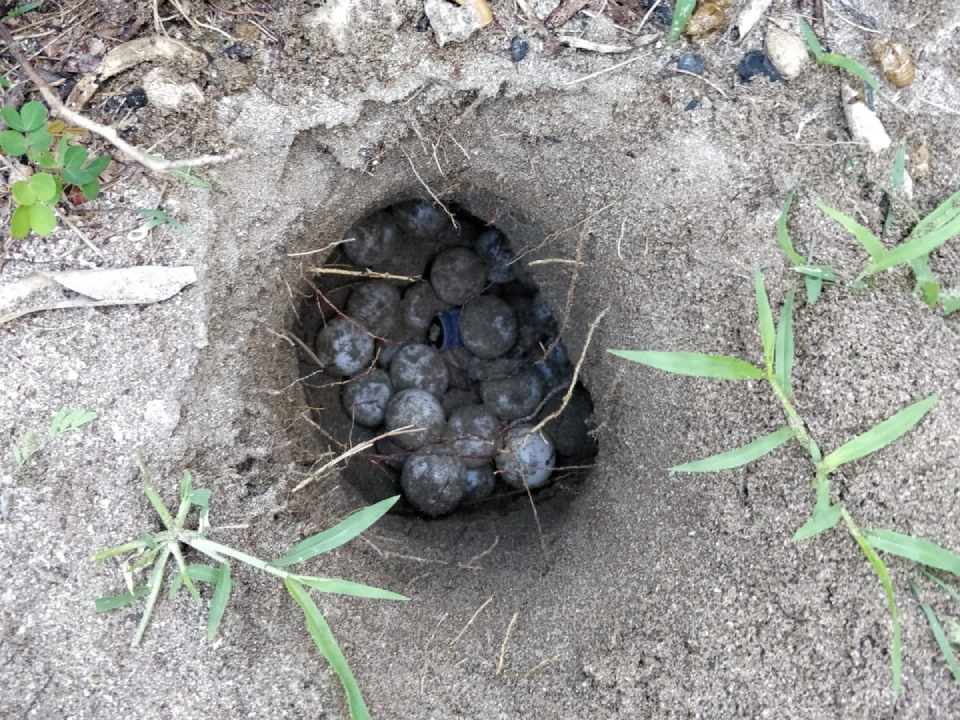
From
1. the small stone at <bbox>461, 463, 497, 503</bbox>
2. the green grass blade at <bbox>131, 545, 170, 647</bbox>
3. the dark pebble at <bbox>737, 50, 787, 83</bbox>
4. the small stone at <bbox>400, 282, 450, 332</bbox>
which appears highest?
the dark pebble at <bbox>737, 50, 787, 83</bbox>

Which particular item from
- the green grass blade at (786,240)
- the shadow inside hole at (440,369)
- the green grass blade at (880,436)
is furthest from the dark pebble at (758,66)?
the shadow inside hole at (440,369)

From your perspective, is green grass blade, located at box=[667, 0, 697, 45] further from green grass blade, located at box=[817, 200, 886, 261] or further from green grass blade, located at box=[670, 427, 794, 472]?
green grass blade, located at box=[670, 427, 794, 472]

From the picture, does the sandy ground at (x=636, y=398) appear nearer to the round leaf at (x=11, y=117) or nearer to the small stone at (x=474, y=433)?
the round leaf at (x=11, y=117)

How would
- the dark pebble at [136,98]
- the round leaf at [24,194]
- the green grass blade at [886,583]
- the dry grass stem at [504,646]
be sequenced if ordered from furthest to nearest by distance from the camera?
the dry grass stem at [504,646] < the dark pebble at [136,98] < the round leaf at [24,194] < the green grass blade at [886,583]

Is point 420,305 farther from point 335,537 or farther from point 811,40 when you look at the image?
point 811,40

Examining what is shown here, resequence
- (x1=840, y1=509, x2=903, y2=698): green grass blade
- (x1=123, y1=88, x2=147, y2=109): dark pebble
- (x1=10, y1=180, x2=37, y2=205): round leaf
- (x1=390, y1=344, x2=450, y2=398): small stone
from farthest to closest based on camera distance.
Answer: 1. (x1=390, y1=344, x2=450, y2=398): small stone
2. (x1=123, y1=88, x2=147, y2=109): dark pebble
3. (x1=10, y1=180, x2=37, y2=205): round leaf
4. (x1=840, y1=509, x2=903, y2=698): green grass blade

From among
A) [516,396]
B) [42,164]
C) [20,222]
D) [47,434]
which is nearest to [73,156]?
[42,164]

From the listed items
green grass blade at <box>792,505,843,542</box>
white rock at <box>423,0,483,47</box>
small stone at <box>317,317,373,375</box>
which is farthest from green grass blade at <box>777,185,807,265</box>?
small stone at <box>317,317,373,375</box>
